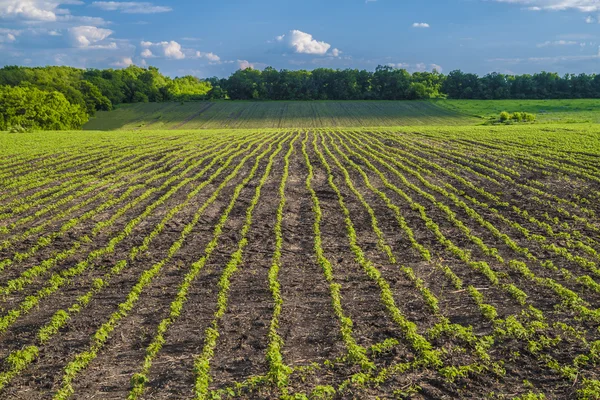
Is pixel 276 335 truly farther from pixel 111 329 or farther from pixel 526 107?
pixel 526 107

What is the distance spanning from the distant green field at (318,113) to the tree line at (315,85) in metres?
6.61

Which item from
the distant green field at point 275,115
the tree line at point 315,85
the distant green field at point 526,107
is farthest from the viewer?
the tree line at point 315,85

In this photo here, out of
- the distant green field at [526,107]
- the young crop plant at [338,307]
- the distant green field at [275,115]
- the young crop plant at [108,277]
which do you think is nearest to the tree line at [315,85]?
the distant green field at [275,115]

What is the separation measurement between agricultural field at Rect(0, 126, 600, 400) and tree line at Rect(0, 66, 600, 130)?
238ft

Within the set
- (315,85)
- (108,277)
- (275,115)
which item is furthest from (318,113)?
(108,277)

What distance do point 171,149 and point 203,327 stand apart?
2554 centimetres

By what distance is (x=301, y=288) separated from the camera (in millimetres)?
9758

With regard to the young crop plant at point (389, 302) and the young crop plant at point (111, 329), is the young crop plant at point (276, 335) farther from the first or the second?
the young crop plant at point (389, 302)

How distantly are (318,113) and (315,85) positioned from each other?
25.6 m

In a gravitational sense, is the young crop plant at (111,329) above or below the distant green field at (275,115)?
below

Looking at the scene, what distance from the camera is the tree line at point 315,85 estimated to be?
84.8 m

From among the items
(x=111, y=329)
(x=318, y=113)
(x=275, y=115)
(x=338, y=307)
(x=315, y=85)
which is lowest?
(x=111, y=329)

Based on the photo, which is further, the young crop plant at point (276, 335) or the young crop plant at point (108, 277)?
the young crop plant at point (108, 277)

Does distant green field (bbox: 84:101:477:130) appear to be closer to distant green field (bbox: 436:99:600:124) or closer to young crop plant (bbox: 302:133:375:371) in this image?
distant green field (bbox: 436:99:600:124)
